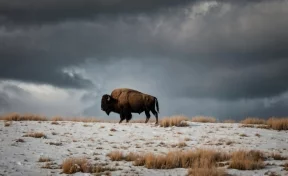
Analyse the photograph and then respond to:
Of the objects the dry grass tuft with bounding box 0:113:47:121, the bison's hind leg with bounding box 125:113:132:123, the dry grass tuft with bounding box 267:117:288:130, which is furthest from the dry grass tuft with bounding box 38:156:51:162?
the dry grass tuft with bounding box 267:117:288:130

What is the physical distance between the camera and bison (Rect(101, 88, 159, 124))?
27.5 metres

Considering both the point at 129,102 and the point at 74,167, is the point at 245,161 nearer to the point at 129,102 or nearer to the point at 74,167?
the point at 74,167

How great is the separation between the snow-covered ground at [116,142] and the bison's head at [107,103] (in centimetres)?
484

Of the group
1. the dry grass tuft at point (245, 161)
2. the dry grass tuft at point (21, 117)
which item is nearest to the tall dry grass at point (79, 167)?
the dry grass tuft at point (245, 161)

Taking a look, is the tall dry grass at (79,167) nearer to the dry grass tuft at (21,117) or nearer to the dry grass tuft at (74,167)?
the dry grass tuft at (74,167)

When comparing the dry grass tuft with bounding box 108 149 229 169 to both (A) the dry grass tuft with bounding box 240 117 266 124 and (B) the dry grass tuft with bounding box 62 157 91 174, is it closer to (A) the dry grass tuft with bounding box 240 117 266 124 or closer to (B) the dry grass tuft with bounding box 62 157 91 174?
(B) the dry grass tuft with bounding box 62 157 91 174

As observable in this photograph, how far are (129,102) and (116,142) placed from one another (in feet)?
27.9

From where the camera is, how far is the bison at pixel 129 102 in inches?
1081

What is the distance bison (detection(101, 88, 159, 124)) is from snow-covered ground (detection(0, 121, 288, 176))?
3.10 meters

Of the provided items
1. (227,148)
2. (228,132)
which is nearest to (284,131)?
(228,132)

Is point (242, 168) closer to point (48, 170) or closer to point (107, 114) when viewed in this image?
point (48, 170)

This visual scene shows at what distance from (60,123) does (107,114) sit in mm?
5668

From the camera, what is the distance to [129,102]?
27844 mm

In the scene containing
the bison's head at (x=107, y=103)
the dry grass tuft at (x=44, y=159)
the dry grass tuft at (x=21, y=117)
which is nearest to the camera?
the dry grass tuft at (x=44, y=159)
